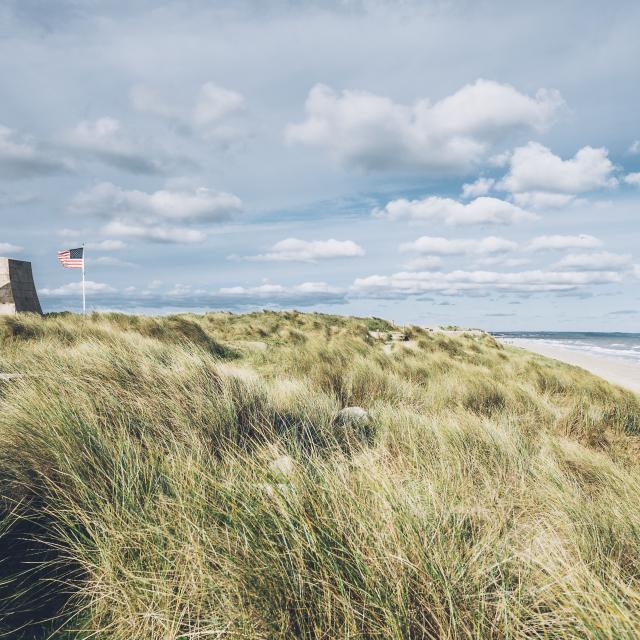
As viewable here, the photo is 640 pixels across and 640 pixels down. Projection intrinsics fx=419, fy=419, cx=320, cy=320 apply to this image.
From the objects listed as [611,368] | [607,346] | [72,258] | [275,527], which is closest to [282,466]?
[275,527]

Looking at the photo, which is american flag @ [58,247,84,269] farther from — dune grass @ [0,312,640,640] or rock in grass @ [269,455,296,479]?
rock in grass @ [269,455,296,479]

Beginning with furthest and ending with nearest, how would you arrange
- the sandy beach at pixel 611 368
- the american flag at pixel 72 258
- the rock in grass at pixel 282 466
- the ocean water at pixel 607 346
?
1. the ocean water at pixel 607 346
2. the american flag at pixel 72 258
3. the sandy beach at pixel 611 368
4. the rock in grass at pixel 282 466

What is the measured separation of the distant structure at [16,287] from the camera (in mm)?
14234

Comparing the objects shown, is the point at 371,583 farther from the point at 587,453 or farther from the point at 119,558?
the point at 587,453

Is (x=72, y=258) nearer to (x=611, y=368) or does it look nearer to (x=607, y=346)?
(x=611, y=368)

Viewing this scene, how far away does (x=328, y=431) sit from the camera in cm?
364

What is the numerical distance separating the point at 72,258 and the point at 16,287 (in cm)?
235

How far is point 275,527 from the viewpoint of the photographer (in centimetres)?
183

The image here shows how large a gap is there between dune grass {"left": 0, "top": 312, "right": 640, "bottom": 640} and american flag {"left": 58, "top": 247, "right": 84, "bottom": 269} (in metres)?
14.0

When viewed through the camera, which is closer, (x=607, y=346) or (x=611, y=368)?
(x=611, y=368)

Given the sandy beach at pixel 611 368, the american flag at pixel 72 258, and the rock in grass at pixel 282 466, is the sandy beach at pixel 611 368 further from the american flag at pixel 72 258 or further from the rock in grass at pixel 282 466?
the american flag at pixel 72 258

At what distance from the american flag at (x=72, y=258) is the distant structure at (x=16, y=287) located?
115 cm

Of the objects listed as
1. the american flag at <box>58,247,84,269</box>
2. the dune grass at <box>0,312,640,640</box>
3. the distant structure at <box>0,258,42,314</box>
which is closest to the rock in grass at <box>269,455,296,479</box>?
the dune grass at <box>0,312,640,640</box>

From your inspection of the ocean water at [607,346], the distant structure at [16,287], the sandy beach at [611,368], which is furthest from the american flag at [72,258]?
the ocean water at [607,346]
